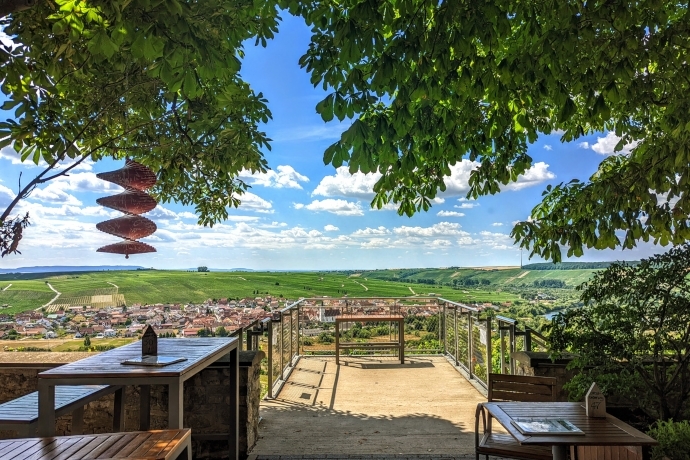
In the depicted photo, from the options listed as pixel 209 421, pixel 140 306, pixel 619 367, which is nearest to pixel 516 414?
pixel 619 367

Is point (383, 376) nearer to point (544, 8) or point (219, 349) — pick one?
point (219, 349)

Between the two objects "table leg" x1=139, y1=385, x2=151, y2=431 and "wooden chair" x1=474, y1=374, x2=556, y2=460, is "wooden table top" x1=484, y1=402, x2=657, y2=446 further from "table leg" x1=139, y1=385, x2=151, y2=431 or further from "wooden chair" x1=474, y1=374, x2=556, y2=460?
"table leg" x1=139, y1=385, x2=151, y2=431

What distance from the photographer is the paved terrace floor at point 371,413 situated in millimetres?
4023

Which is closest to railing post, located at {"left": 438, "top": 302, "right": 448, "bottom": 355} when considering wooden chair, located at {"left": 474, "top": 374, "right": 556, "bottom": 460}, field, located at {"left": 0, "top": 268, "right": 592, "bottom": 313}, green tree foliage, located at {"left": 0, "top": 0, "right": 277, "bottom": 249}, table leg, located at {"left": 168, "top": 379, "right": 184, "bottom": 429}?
field, located at {"left": 0, "top": 268, "right": 592, "bottom": 313}

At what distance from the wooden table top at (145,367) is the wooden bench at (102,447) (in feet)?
1.02

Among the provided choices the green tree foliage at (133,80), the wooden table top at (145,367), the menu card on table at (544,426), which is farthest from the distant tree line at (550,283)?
the wooden table top at (145,367)

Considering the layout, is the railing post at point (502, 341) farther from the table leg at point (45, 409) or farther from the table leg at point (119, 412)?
the table leg at point (45, 409)

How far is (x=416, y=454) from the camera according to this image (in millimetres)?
3859

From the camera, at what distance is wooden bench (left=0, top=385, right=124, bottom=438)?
254 centimetres

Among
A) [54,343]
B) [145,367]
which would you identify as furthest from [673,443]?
[54,343]

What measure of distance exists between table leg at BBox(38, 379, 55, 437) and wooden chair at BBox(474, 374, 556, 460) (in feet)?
9.12

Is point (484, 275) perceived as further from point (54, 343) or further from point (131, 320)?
point (54, 343)

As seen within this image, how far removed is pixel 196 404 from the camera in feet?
12.5

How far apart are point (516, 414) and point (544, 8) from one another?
300cm
